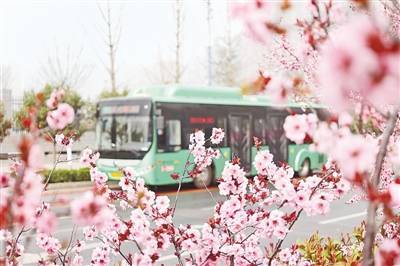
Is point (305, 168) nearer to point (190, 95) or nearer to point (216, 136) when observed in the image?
point (190, 95)

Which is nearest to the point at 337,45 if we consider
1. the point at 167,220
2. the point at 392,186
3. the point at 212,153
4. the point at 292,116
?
the point at 292,116

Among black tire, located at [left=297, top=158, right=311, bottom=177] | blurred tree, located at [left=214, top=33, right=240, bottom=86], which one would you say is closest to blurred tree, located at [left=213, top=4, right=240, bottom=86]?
blurred tree, located at [left=214, top=33, right=240, bottom=86]

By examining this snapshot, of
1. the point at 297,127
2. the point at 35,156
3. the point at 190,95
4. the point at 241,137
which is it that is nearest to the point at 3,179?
the point at 35,156

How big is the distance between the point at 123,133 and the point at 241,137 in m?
3.46

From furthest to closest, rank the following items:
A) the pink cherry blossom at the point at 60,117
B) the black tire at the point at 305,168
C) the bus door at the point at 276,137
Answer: the black tire at the point at 305,168 → the bus door at the point at 276,137 → the pink cherry blossom at the point at 60,117

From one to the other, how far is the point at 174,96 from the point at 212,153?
9.23 m

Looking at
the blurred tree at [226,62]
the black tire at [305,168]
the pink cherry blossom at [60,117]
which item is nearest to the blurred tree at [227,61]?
the blurred tree at [226,62]

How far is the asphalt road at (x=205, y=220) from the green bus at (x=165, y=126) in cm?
71

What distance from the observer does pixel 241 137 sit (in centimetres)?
1523

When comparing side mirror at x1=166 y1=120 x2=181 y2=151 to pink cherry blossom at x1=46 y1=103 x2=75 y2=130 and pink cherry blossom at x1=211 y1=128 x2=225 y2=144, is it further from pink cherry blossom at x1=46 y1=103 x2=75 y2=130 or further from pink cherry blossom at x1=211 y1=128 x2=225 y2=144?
pink cherry blossom at x1=46 y1=103 x2=75 y2=130

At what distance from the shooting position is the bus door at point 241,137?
49.3ft

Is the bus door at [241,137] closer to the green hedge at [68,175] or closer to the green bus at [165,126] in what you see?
the green bus at [165,126]

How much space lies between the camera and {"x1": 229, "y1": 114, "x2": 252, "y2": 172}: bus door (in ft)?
49.3

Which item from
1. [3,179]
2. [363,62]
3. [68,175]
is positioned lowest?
[68,175]
